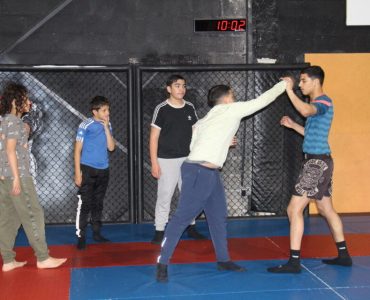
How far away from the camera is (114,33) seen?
743 cm

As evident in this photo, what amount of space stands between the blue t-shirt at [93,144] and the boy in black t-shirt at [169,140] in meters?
0.57

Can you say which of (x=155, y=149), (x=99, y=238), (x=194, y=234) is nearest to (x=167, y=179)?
(x=155, y=149)

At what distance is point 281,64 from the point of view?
23.9 feet

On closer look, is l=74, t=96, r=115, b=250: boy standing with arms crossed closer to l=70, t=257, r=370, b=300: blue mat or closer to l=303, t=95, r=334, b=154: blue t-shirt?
l=70, t=257, r=370, b=300: blue mat

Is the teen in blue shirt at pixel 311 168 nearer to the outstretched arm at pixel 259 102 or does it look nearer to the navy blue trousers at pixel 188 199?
the outstretched arm at pixel 259 102

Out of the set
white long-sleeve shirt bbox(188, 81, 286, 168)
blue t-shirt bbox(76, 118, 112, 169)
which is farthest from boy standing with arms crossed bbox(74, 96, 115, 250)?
white long-sleeve shirt bbox(188, 81, 286, 168)

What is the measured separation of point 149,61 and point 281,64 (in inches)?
71.1

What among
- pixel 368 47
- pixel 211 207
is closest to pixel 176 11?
pixel 368 47

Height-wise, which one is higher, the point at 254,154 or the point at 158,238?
the point at 254,154

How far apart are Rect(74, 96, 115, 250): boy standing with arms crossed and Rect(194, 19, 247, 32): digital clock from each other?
211 centimetres

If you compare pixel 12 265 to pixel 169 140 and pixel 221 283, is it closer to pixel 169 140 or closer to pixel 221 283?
pixel 221 283

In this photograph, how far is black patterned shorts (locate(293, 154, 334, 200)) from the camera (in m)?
5.02

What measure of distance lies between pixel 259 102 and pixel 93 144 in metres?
2.29

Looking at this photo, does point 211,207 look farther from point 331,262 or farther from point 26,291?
point 26,291
